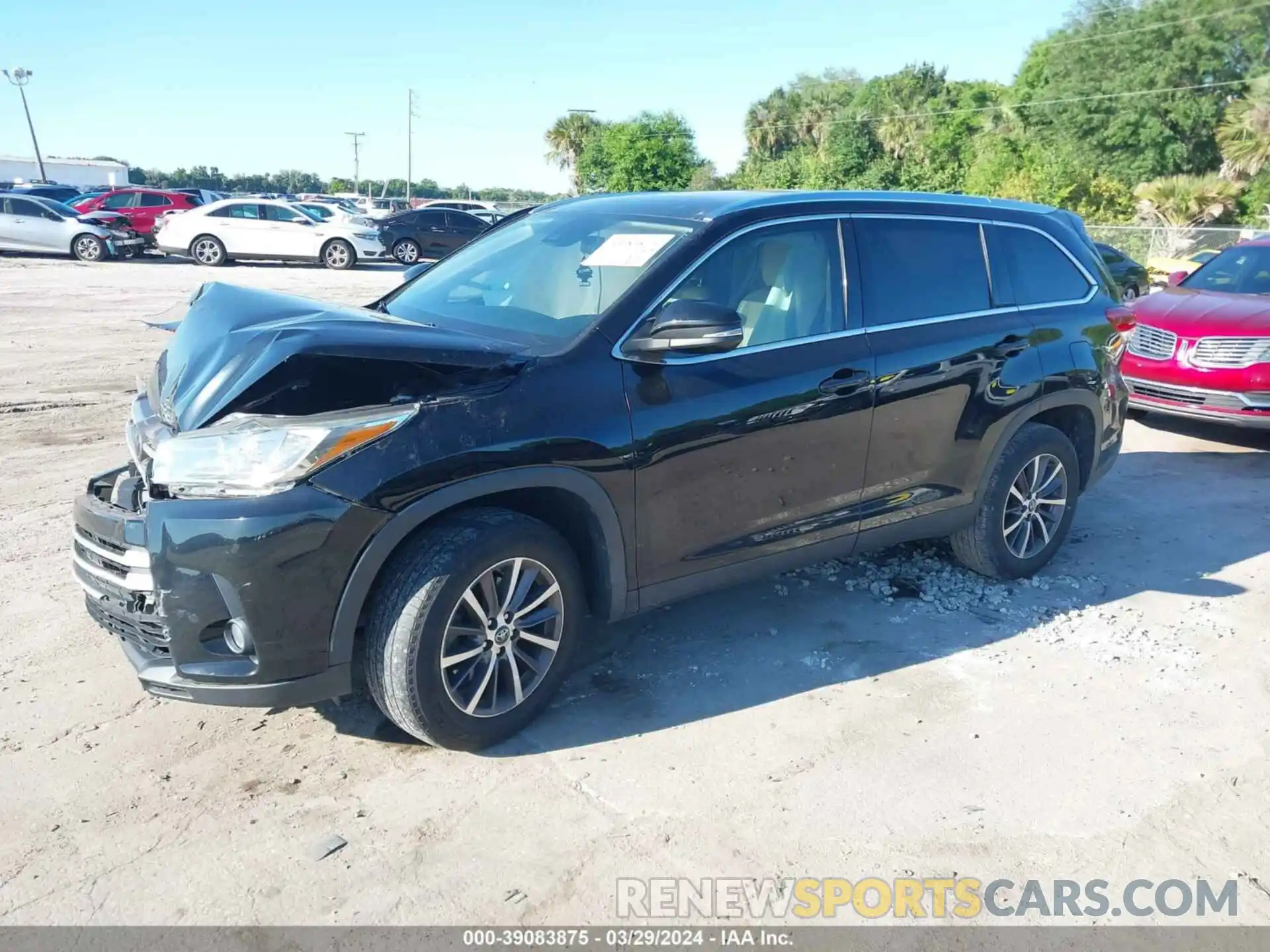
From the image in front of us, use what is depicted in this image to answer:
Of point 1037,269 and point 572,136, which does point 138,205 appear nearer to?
point 1037,269

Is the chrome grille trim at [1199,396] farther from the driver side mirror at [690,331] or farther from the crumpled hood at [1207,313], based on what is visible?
the driver side mirror at [690,331]

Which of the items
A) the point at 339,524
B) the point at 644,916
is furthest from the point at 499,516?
the point at 644,916

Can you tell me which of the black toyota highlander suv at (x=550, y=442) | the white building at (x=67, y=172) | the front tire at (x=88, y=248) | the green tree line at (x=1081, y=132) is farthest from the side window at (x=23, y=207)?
the white building at (x=67, y=172)

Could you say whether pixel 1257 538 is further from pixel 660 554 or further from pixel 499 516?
pixel 499 516

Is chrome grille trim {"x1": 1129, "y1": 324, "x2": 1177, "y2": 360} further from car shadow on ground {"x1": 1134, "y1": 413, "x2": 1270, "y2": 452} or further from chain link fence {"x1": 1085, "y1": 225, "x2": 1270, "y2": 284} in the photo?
chain link fence {"x1": 1085, "y1": 225, "x2": 1270, "y2": 284}

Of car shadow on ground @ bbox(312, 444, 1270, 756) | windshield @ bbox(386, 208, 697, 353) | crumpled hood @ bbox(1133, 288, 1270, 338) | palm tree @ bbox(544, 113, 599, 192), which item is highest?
windshield @ bbox(386, 208, 697, 353)

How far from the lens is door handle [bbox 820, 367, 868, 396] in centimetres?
408

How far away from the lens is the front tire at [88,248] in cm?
2317

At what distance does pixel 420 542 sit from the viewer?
3.23 meters

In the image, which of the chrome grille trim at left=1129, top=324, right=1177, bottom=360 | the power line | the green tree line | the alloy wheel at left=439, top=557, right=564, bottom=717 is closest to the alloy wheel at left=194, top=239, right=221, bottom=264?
the green tree line

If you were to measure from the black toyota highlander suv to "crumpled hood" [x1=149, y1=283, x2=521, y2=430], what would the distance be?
1 centimetres

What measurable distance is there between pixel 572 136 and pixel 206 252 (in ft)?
194

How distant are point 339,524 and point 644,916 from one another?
56.7 inches

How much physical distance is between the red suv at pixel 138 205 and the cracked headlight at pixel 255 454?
27348 millimetres
